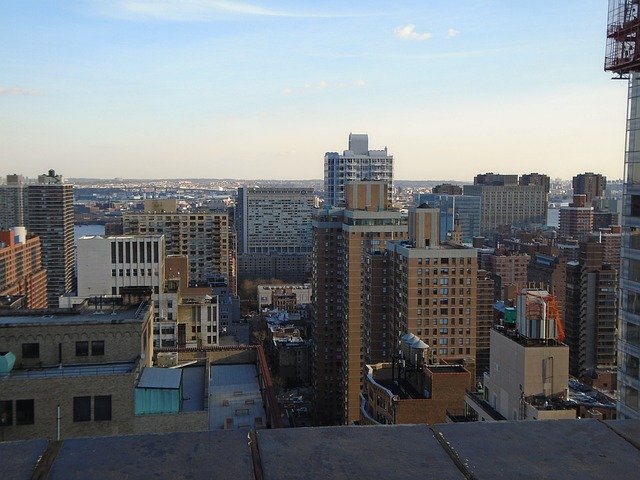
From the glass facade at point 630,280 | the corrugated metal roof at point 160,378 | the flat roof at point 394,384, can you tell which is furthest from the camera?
the flat roof at point 394,384

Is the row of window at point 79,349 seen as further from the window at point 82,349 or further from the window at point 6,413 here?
the window at point 6,413

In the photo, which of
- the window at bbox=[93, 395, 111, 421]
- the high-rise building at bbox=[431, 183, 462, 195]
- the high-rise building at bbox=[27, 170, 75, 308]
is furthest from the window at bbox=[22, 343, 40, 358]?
the high-rise building at bbox=[431, 183, 462, 195]

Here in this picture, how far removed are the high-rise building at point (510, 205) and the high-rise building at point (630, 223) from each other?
479 ft

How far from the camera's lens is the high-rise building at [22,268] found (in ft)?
230

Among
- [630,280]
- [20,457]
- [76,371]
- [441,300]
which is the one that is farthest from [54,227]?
[20,457]

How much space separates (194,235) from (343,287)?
2819cm

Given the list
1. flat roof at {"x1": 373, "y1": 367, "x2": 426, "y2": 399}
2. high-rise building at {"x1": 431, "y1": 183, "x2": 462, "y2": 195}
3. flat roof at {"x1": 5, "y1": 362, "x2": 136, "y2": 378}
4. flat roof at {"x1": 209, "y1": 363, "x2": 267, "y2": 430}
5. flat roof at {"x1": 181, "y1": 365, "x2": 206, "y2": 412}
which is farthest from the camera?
high-rise building at {"x1": 431, "y1": 183, "x2": 462, "y2": 195}

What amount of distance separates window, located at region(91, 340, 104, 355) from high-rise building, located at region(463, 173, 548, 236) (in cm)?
15102

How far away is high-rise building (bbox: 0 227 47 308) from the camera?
70250 millimetres

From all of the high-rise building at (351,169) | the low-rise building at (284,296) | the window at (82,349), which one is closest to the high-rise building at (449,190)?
the high-rise building at (351,169)

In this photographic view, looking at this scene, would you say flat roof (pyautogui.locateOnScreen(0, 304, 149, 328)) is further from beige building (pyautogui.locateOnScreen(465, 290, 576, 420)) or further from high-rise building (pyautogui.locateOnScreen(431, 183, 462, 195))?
high-rise building (pyautogui.locateOnScreen(431, 183, 462, 195))

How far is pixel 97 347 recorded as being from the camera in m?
12.2

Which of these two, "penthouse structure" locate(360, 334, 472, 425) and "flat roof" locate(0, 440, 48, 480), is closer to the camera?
"flat roof" locate(0, 440, 48, 480)

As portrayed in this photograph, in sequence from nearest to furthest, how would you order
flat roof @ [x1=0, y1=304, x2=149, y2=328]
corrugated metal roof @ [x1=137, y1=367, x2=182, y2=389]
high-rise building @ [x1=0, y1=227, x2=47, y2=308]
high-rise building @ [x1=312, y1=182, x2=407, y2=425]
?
corrugated metal roof @ [x1=137, y1=367, x2=182, y2=389]
flat roof @ [x1=0, y1=304, x2=149, y2=328]
high-rise building @ [x1=312, y1=182, x2=407, y2=425]
high-rise building @ [x1=0, y1=227, x2=47, y2=308]
